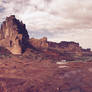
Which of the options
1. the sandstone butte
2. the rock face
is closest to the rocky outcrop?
the sandstone butte

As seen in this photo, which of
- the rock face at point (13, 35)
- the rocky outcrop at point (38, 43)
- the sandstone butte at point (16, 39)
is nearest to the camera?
the rock face at point (13, 35)

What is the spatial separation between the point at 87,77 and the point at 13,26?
7580 cm

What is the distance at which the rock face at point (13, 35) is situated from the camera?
80750 millimetres

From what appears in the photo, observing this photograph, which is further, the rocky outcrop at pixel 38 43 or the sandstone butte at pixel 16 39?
the rocky outcrop at pixel 38 43

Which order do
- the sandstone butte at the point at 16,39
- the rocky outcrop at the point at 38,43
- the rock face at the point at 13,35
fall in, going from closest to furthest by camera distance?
1. the rock face at the point at 13,35
2. the sandstone butte at the point at 16,39
3. the rocky outcrop at the point at 38,43

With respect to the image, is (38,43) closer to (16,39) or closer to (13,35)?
(16,39)

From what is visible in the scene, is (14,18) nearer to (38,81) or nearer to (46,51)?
(46,51)

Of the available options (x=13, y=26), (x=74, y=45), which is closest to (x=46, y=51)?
(x=13, y=26)

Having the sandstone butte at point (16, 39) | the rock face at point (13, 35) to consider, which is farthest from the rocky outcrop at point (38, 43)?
the rock face at point (13, 35)

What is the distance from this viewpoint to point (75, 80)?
28.8 metres

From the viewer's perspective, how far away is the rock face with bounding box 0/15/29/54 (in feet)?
265

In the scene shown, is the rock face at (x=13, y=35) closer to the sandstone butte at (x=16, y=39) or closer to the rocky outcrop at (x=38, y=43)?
the sandstone butte at (x=16, y=39)

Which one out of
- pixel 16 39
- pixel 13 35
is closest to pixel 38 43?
pixel 16 39

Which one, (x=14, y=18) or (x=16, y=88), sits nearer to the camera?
(x=16, y=88)
